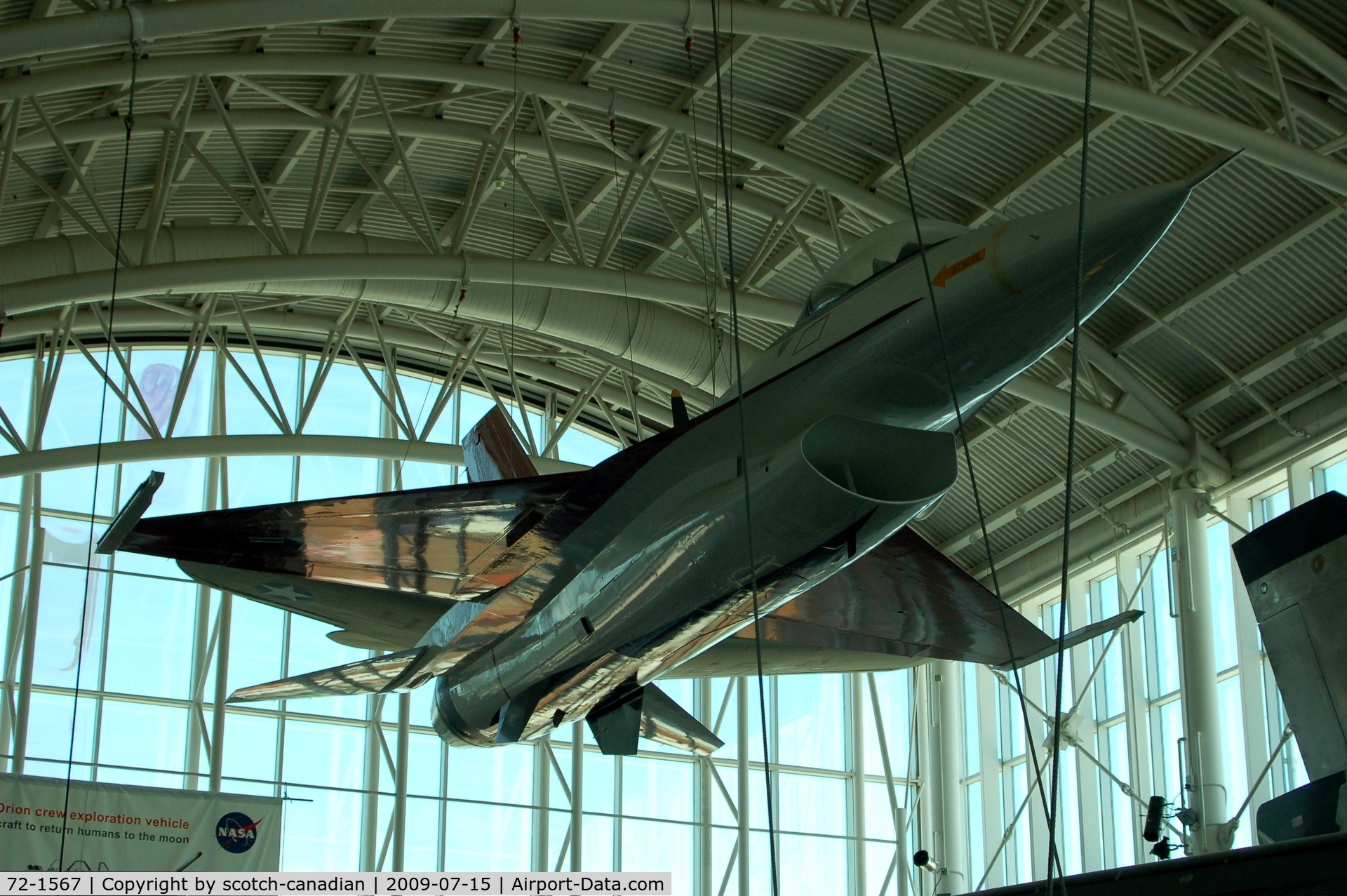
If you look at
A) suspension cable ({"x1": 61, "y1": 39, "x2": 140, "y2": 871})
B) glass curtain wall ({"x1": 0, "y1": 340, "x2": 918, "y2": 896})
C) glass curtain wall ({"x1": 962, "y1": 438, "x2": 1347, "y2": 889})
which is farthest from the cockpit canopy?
glass curtain wall ({"x1": 0, "y1": 340, "x2": 918, "y2": 896})

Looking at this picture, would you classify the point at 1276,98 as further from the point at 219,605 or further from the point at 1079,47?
the point at 219,605

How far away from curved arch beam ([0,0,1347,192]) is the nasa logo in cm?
860

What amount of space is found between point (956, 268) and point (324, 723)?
1702 centimetres

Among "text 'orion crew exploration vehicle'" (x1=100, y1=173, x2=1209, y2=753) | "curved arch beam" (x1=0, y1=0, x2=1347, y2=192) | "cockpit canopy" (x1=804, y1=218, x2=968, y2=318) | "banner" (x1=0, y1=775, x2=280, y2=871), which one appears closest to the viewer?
"text 'orion crew exploration vehicle'" (x1=100, y1=173, x2=1209, y2=753)

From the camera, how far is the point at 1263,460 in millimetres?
20062

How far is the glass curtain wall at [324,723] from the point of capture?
21391mm

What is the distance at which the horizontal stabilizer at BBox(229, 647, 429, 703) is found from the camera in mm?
12391

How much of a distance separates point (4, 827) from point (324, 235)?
8934mm

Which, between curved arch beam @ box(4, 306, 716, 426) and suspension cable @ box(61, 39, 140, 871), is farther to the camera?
curved arch beam @ box(4, 306, 716, 426)

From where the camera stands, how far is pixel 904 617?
1178 cm

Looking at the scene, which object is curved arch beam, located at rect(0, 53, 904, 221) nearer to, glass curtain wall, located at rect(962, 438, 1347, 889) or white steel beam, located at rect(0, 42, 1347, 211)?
white steel beam, located at rect(0, 42, 1347, 211)

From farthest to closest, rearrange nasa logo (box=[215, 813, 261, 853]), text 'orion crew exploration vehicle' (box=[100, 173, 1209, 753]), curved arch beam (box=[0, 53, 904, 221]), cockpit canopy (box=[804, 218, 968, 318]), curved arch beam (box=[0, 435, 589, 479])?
curved arch beam (box=[0, 435, 589, 479])
nasa logo (box=[215, 813, 261, 853])
curved arch beam (box=[0, 53, 904, 221])
cockpit canopy (box=[804, 218, 968, 318])
text 'orion crew exploration vehicle' (box=[100, 173, 1209, 753])

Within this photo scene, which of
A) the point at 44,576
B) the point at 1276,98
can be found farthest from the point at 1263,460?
the point at 44,576

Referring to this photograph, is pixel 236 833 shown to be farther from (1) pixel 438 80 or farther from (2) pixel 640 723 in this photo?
(1) pixel 438 80
